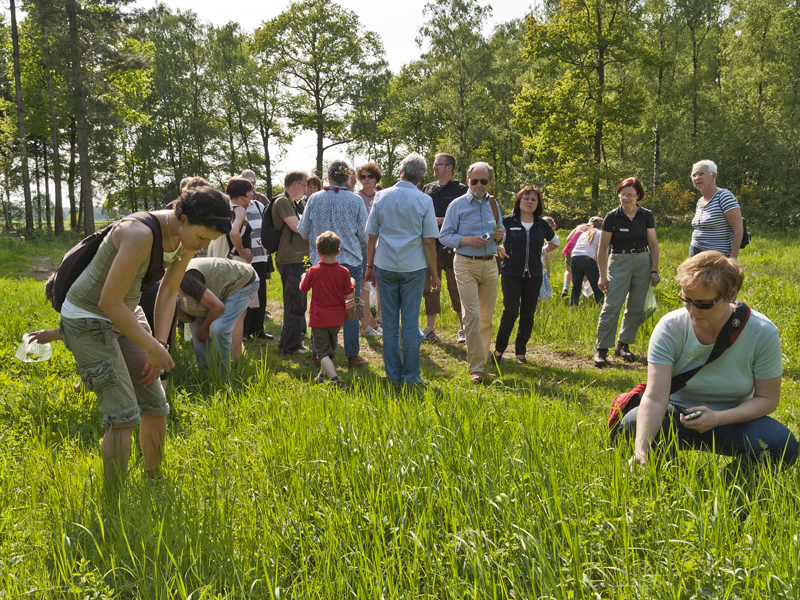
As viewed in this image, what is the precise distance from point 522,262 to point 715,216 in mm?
2184

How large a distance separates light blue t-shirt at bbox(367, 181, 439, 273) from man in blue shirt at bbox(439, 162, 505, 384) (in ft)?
1.77

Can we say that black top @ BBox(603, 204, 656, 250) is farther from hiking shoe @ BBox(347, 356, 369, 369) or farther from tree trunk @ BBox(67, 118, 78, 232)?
tree trunk @ BBox(67, 118, 78, 232)

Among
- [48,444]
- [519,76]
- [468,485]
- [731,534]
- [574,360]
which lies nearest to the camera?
[731,534]

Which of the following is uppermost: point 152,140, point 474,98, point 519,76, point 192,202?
point 519,76

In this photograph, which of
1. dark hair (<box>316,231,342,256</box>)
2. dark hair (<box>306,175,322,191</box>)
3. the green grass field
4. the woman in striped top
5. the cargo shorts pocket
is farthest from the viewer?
dark hair (<box>306,175,322,191</box>)

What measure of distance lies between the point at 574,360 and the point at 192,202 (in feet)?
17.5

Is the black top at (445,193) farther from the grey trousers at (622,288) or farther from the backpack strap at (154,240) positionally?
the backpack strap at (154,240)

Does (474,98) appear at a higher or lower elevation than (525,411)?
higher

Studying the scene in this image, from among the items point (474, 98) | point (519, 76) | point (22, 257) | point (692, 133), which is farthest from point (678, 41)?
point (22, 257)

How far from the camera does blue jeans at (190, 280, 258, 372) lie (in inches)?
208

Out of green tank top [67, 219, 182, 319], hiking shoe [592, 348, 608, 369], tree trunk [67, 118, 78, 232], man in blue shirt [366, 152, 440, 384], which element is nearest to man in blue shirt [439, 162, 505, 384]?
man in blue shirt [366, 152, 440, 384]

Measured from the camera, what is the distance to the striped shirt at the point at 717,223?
627 cm

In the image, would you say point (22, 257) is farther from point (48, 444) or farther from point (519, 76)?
point (519, 76)

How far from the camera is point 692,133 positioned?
113 ft
